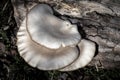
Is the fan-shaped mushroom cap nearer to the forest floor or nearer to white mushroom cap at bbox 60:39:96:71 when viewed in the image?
white mushroom cap at bbox 60:39:96:71

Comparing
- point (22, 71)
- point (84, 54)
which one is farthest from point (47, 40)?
point (22, 71)

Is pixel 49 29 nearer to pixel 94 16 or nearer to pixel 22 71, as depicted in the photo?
pixel 94 16

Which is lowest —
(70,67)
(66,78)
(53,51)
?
(66,78)

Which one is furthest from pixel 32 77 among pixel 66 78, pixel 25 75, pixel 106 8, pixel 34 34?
pixel 106 8

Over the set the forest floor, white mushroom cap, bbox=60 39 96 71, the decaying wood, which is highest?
the decaying wood

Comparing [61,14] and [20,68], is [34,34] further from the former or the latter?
[20,68]

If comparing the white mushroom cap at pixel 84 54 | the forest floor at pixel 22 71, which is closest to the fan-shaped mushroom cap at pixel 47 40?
the white mushroom cap at pixel 84 54

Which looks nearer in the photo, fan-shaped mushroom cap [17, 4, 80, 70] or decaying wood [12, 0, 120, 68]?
fan-shaped mushroom cap [17, 4, 80, 70]

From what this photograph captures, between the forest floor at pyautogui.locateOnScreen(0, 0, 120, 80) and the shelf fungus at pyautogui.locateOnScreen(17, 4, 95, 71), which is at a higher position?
the shelf fungus at pyautogui.locateOnScreen(17, 4, 95, 71)

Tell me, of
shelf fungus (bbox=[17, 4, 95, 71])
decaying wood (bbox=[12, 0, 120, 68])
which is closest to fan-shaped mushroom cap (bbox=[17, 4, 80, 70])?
shelf fungus (bbox=[17, 4, 95, 71])
